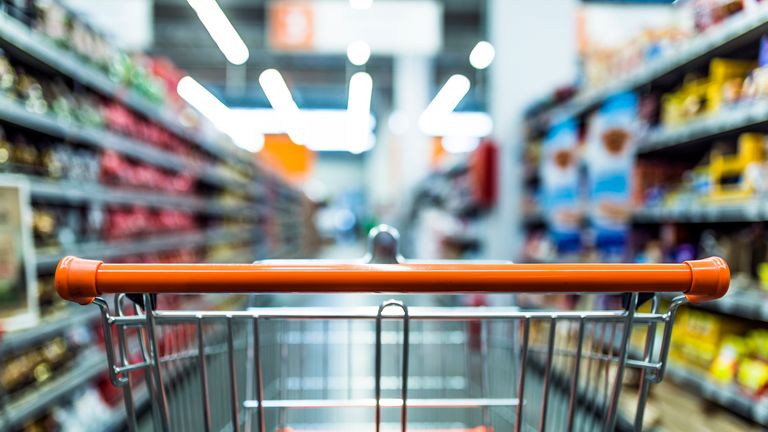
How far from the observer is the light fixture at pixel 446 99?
34.7 feet

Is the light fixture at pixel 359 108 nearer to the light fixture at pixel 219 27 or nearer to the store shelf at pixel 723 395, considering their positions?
the light fixture at pixel 219 27

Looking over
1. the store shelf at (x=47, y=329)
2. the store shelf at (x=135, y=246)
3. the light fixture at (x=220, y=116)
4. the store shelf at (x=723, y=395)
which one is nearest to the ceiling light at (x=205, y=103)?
the light fixture at (x=220, y=116)

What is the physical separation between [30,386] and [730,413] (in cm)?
295

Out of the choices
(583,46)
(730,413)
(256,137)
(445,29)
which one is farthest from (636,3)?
(256,137)

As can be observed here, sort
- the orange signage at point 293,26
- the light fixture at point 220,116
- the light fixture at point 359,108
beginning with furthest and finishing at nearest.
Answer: the light fixture at point 359,108 → the light fixture at point 220,116 → the orange signage at point 293,26

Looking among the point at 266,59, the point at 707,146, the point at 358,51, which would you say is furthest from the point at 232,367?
the point at 266,59

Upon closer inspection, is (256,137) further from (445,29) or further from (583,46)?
(583,46)

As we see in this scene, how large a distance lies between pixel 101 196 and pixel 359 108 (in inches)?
461

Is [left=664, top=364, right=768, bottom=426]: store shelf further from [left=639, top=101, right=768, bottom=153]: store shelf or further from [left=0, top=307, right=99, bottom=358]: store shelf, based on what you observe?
[left=0, top=307, right=99, bottom=358]: store shelf

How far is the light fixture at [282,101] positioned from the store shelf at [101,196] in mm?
5548

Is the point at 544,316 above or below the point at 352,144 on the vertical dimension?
below

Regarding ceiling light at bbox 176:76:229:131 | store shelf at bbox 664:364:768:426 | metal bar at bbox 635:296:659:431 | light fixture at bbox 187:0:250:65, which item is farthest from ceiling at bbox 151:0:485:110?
metal bar at bbox 635:296:659:431

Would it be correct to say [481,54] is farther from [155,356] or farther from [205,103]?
[155,356]

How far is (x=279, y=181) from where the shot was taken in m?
11.0
